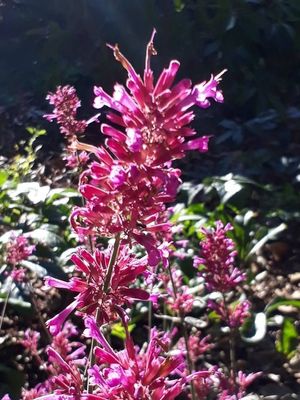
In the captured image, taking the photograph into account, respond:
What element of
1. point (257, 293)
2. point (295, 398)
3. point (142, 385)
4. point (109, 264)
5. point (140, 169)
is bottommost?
point (257, 293)

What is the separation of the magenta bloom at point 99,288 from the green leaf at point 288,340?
2.20 metres

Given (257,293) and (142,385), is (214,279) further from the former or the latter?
(257,293)

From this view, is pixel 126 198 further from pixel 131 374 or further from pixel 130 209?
pixel 131 374

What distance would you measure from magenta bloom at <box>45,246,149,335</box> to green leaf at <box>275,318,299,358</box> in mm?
2195

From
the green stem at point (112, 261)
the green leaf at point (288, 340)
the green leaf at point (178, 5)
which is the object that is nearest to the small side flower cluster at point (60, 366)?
the green stem at point (112, 261)

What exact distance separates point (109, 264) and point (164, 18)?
566 centimetres

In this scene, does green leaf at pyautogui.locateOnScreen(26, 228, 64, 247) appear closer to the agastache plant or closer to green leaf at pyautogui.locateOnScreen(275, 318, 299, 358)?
green leaf at pyautogui.locateOnScreen(275, 318, 299, 358)

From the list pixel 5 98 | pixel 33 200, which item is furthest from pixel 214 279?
pixel 5 98

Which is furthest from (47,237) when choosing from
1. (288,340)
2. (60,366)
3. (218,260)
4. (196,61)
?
(196,61)

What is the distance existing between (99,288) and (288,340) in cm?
226

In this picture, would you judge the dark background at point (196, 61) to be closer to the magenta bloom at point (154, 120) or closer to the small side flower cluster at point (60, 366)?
the small side flower cluster at point (60, 366)

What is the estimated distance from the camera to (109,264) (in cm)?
131

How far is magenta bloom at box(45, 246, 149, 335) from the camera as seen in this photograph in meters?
1.34

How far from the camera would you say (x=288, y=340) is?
3418 mm
